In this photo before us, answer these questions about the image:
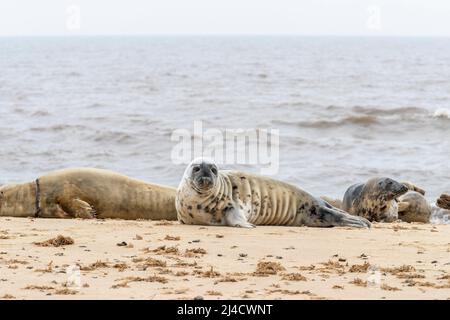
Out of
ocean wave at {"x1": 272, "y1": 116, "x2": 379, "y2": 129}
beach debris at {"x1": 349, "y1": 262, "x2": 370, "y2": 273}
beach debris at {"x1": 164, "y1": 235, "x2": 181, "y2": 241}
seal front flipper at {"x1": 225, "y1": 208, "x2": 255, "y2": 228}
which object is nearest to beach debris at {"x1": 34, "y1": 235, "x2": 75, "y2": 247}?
beach debris at {"x1": 164, "y1": 235, "x2": 181, "y2": 241}

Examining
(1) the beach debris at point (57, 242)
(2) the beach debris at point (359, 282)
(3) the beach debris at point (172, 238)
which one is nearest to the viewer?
(2) the beach debris at point (359, 282)

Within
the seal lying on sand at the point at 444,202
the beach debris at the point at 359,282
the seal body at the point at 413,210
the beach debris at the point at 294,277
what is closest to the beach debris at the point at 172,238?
the beach debris at the point at 294,277

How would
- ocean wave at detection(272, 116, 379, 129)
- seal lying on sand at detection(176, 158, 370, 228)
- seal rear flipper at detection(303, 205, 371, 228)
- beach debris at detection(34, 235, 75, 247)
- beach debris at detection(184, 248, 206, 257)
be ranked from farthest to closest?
ocean wave at detection(272, 116, 379, 129), seal rear flipper at detection(303, 205, 371, 228), seal lying on sand at detection(176, 158, 370, 228), beach debris at detection(34, 235, 75, 247), beach debris at detection(184, 248, 206, 257)

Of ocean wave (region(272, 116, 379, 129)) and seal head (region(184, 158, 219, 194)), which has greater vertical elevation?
ocean wave (region(272, 116, 379, 129))

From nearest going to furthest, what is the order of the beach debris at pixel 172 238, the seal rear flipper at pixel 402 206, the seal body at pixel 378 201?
the beach debris at pixel 172 238, the seal body at pixel 378 201, the seal rear flipper at pixel 402 206

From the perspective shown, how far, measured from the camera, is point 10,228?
8836mm

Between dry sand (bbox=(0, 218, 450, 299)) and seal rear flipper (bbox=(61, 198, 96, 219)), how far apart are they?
0.51 m

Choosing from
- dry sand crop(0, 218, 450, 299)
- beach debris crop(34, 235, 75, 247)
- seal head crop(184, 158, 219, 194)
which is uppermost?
seal head crop(184, 158, 219, 194)

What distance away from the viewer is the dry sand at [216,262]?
19.0ft

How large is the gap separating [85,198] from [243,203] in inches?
72.7

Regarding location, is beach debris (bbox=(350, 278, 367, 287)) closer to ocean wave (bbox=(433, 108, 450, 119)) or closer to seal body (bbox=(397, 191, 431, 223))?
seal body (bbox=(397, 191, 431, 223))

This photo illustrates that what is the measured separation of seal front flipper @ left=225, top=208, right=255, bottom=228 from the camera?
9416 millimetres

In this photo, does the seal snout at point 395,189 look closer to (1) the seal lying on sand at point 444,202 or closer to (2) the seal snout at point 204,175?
(1) the seal lying on sand at point 444,202

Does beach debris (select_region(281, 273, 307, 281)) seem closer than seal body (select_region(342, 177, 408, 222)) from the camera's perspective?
Yes
